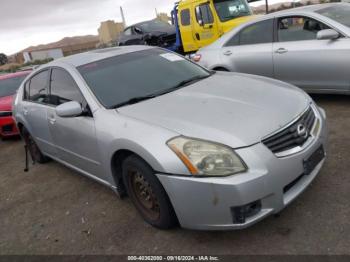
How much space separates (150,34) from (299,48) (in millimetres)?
8523

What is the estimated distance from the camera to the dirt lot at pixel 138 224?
8.96 feet

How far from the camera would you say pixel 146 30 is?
13.6 m

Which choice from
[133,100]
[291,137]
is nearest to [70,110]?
[133,100]

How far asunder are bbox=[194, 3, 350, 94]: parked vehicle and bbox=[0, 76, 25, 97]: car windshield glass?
469 centimetres

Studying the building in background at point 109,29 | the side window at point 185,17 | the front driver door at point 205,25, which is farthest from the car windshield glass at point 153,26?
the building in background at point 109,29

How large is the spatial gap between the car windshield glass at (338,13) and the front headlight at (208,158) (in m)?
3.50

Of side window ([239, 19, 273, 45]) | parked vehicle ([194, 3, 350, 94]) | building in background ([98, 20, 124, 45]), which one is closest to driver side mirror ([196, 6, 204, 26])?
parked vehicle ([194, 3, 350, 94])

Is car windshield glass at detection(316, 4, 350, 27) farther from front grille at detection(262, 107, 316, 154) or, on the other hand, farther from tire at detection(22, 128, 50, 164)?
tire at detection(22, 128, 50, 164)

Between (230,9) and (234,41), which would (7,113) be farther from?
(230,9)

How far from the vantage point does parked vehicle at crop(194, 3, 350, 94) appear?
4953 mm

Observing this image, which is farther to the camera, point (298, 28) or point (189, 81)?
point (298, 28)

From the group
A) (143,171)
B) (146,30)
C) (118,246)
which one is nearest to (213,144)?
(143,171)

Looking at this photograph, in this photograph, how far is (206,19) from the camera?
1009 cm

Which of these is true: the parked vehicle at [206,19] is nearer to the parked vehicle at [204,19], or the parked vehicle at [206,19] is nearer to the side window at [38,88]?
the parked vehicle at [204,19]
